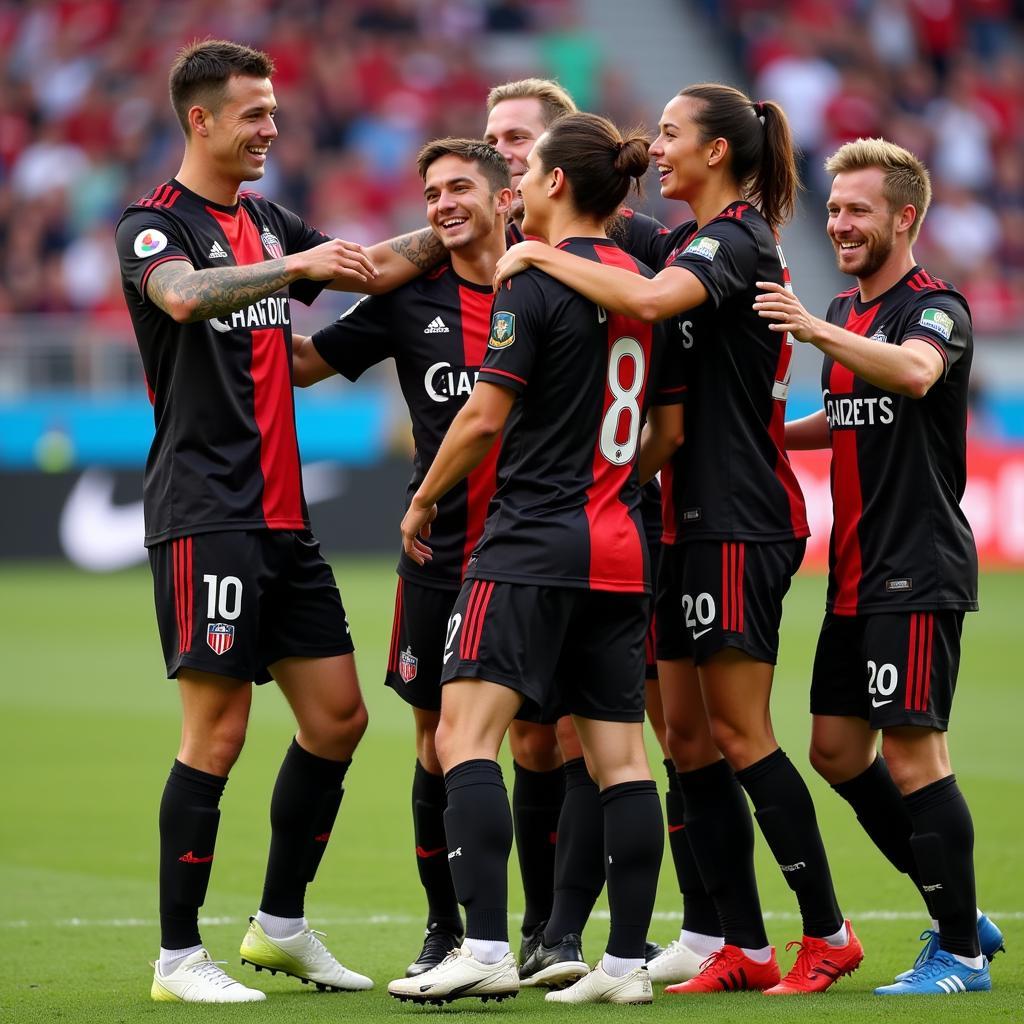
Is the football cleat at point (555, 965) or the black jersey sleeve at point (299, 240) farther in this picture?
the black jersey sleeve at point (299, 240)

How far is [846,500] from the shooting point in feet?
17.1

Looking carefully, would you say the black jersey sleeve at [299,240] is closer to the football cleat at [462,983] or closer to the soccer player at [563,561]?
the soccer player at [563,561]

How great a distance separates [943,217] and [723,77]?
395 cm

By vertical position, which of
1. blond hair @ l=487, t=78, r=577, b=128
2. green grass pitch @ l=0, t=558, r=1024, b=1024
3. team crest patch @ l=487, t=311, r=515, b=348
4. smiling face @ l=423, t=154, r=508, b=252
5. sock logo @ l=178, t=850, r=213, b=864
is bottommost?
green grass pitch @ l=0, t=558, r=1024, b=1024

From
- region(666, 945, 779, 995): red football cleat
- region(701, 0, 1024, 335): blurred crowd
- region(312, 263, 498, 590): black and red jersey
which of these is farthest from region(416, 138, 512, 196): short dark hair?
region(701, 0, 1024, 335): blurred crowd

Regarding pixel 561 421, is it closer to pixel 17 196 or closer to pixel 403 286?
pixel 403 286

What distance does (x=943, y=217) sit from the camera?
22.5m

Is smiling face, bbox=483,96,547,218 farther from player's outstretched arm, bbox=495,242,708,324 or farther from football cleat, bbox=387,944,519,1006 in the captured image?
football cleat, bbox=387,944,519,1006

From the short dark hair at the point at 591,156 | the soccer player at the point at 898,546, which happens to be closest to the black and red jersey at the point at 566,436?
the short dark hair at the point at 591,156

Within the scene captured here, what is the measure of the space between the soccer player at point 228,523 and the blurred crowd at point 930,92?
56.6ft

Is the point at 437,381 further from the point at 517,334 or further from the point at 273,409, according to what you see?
the point at 517,334

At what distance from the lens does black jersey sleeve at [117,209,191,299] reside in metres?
5.00

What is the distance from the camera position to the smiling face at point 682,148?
5.11 meters

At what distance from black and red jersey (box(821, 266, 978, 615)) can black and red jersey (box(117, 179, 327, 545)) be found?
1.64 metres
